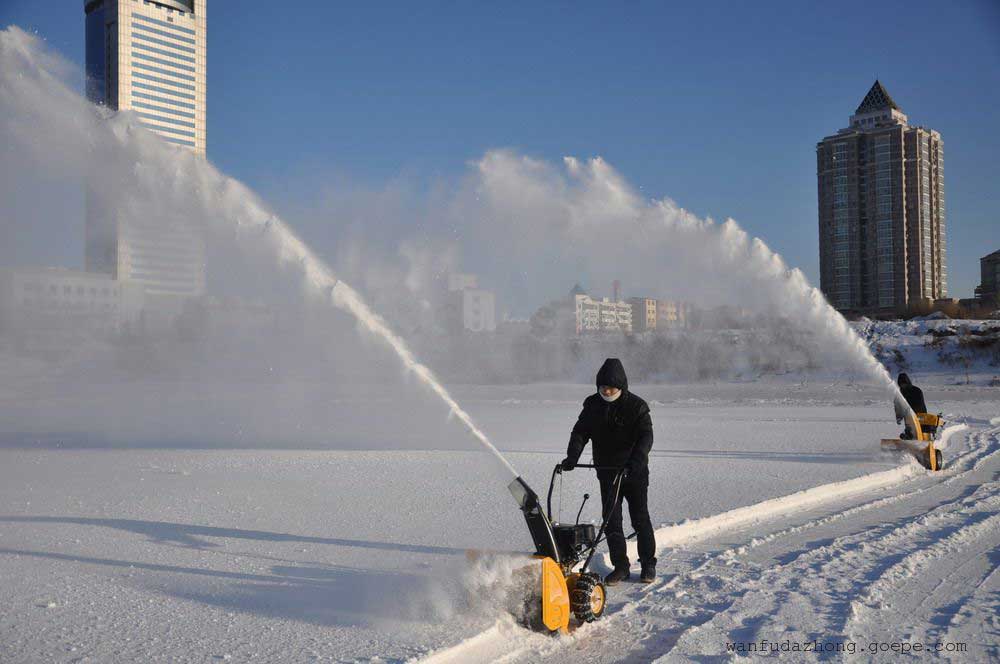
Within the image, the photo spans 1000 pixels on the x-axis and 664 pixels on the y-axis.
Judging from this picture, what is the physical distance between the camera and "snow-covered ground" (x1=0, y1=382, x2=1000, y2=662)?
175 inches

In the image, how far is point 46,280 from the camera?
26000 millimetres

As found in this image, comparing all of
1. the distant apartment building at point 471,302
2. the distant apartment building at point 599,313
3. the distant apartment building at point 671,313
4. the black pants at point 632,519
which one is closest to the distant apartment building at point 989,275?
the distant apartment building at point 671,313

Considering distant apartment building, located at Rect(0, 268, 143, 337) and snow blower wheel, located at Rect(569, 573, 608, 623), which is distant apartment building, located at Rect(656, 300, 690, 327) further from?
snow blower wheel, located at Rect(569, 573, 608, 623)

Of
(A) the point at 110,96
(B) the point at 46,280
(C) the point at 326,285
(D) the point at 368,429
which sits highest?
(A) the point at 110,96

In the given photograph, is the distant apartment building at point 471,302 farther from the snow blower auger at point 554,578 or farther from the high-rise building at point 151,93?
the snow blower auger at point 554,578

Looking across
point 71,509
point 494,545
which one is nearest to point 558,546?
point 494,545

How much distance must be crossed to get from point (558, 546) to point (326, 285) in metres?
4.79

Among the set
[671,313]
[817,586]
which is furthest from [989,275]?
[817,586]

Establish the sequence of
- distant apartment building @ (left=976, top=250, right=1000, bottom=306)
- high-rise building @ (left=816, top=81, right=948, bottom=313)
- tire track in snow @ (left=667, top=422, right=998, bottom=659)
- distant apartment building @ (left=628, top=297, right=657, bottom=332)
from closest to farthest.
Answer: tire track in snow @ (left=667, top=422, right=998, bottom=659) → distant apartment building @ (left=628, top=297, right=657, bottom=332) → high-rise building @ (left=816, top=81, right=948, bottom=313) → distant apartment building @ (left=976, top=250, right=1000, bottom=306)

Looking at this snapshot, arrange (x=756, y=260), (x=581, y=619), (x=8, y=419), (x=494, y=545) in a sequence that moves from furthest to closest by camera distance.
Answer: (x=8, y=419) < (x=756, y=260) < (x=494, y=545) < (x=581, y=619)

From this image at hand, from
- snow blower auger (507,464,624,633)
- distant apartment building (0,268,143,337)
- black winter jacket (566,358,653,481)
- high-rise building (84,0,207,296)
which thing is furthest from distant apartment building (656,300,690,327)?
snow blower auger (507,464,624,633)

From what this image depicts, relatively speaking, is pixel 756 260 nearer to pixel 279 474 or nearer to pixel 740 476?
pixel 740 476

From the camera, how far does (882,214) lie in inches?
2744

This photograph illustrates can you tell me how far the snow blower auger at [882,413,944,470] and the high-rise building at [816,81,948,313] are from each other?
58.2m
